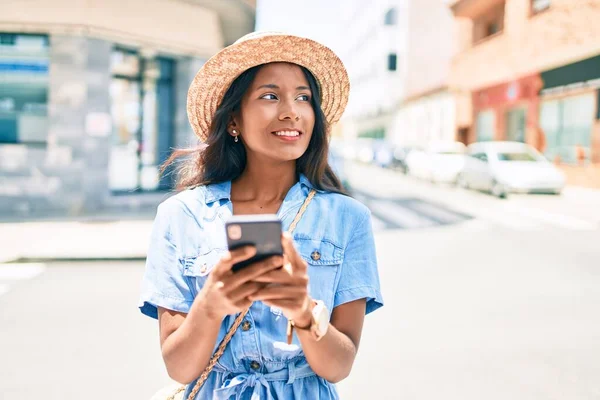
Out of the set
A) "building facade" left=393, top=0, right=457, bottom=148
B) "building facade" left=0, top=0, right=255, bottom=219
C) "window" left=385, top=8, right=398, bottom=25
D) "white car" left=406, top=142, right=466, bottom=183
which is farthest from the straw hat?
"window" left=385, top=8, right=398, bottom=25

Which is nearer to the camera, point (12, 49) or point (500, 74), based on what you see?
point (12, 49)

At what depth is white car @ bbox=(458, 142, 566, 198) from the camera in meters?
18.7

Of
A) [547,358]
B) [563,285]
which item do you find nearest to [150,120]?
[563,285]

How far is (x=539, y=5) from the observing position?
2633cm

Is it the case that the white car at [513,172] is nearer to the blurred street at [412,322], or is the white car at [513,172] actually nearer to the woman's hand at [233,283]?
the blurred street at [412,322]

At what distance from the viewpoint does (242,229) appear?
1.29 meters

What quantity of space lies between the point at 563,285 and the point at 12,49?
38.9 feet

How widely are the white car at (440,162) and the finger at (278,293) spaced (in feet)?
72.5

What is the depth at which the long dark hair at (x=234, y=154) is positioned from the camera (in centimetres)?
196

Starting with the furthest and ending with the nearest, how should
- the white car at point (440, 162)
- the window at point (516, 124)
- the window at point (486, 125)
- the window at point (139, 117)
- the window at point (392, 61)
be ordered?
the window at point (392, 61), the window at point (486, 125), the window at point (516, 124), the white car at point (440, 162), the window at point (139, 117)

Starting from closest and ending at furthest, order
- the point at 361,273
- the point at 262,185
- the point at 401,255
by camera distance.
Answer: the point at 361,273 < the point at 262,185 < the point at 401,255

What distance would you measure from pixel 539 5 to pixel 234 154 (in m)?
27.4

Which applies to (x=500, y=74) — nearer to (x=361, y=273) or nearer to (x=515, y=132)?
(x=515, y=132)

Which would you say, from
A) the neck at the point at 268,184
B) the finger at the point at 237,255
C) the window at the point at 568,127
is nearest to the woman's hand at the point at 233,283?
the finger at the point at 237,255
